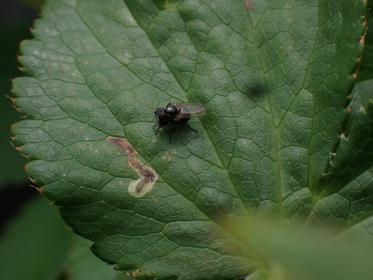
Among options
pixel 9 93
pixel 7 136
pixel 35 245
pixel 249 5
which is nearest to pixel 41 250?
pixel 35 245

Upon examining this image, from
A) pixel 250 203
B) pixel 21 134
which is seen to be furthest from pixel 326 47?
pixel 21 134

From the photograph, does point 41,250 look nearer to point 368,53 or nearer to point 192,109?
point 192,109

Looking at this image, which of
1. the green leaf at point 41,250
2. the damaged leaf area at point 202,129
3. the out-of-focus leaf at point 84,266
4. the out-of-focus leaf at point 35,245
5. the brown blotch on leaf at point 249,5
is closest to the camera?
the damaged leaf area at point 202,129

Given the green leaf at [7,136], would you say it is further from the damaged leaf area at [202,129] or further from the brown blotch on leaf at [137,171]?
the brown blotch on leaf at [137,171]

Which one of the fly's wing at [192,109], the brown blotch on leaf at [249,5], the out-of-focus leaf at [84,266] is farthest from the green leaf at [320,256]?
the out-of-focus leaf at [84,266]

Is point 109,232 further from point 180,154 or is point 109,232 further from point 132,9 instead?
point 132,9

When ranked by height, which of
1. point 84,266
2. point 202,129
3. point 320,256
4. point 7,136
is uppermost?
point 7,136

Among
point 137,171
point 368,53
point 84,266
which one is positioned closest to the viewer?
point 137,171

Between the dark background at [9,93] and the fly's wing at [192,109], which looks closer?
the fly's wing at [192,109]
